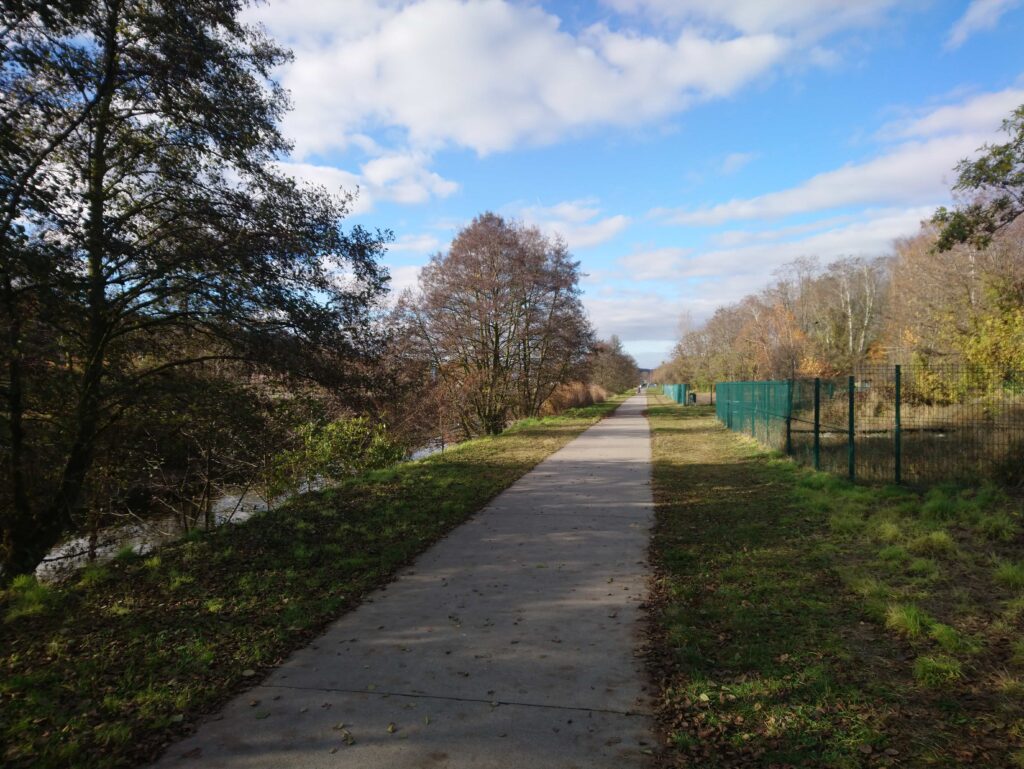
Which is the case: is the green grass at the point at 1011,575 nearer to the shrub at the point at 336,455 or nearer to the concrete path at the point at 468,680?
the concrete path at the point at 468,680

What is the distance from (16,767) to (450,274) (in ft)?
78.5

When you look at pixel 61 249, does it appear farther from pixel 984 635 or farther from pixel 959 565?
pixel 959 565

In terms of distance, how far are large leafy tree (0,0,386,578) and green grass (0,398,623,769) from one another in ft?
6.54

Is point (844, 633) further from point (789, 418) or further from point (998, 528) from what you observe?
point (789, 418)

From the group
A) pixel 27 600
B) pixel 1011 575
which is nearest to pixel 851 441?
pixel 1011 575

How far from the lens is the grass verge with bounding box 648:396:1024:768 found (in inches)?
127

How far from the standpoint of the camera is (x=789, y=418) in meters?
13.7

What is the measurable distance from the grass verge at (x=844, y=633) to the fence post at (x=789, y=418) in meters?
5.04

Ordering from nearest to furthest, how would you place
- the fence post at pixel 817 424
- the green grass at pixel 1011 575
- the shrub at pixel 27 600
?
the shrub at pixel 27 600 → the green grass at pixel 1011 575 → the fence post at pixel 817 424

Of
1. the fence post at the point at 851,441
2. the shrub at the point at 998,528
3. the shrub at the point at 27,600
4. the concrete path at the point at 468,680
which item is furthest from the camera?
the fence post at the point at 851,441

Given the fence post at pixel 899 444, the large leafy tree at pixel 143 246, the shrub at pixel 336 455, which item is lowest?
the shrub at pixel 336 455

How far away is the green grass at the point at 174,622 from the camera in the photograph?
3.42m

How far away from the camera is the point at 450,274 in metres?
26.1

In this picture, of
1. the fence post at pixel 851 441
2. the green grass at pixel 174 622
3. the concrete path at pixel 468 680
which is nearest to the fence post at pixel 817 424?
the fence post at pixel 851 441
